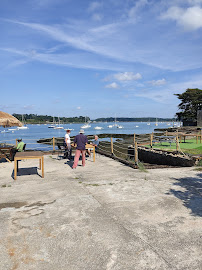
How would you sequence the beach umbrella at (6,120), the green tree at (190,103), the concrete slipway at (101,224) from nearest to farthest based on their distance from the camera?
the concrete slipway at (101,224), the beach umbrella at (6,120), the green tree at (190,103)

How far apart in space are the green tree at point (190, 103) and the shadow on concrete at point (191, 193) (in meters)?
61.4

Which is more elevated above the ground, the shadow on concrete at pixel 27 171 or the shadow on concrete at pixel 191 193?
the shadow on concrete at pixel 191 193

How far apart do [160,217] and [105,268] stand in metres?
1.88

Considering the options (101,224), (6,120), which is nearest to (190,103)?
(6,120)

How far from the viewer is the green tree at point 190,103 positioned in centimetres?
6456

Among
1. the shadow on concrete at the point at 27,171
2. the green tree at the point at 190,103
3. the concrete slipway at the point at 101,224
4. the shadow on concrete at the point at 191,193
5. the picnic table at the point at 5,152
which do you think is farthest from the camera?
the green tree at the point at 190,103

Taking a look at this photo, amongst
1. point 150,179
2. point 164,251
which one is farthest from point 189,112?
point 164,251

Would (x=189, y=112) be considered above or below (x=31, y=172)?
above

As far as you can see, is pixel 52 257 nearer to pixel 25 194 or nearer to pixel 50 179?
pixel 25 194

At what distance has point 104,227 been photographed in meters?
3.97

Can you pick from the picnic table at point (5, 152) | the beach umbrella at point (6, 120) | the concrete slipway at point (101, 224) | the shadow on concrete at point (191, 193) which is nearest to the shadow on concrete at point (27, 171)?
the concrete slipway at point (101, 224)

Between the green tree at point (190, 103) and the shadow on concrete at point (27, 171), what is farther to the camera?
the green tree at point (190, 103)

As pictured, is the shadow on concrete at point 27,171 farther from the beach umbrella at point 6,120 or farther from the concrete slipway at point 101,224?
the beach umbrella at point 6,120

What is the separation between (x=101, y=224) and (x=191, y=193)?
2928mm
